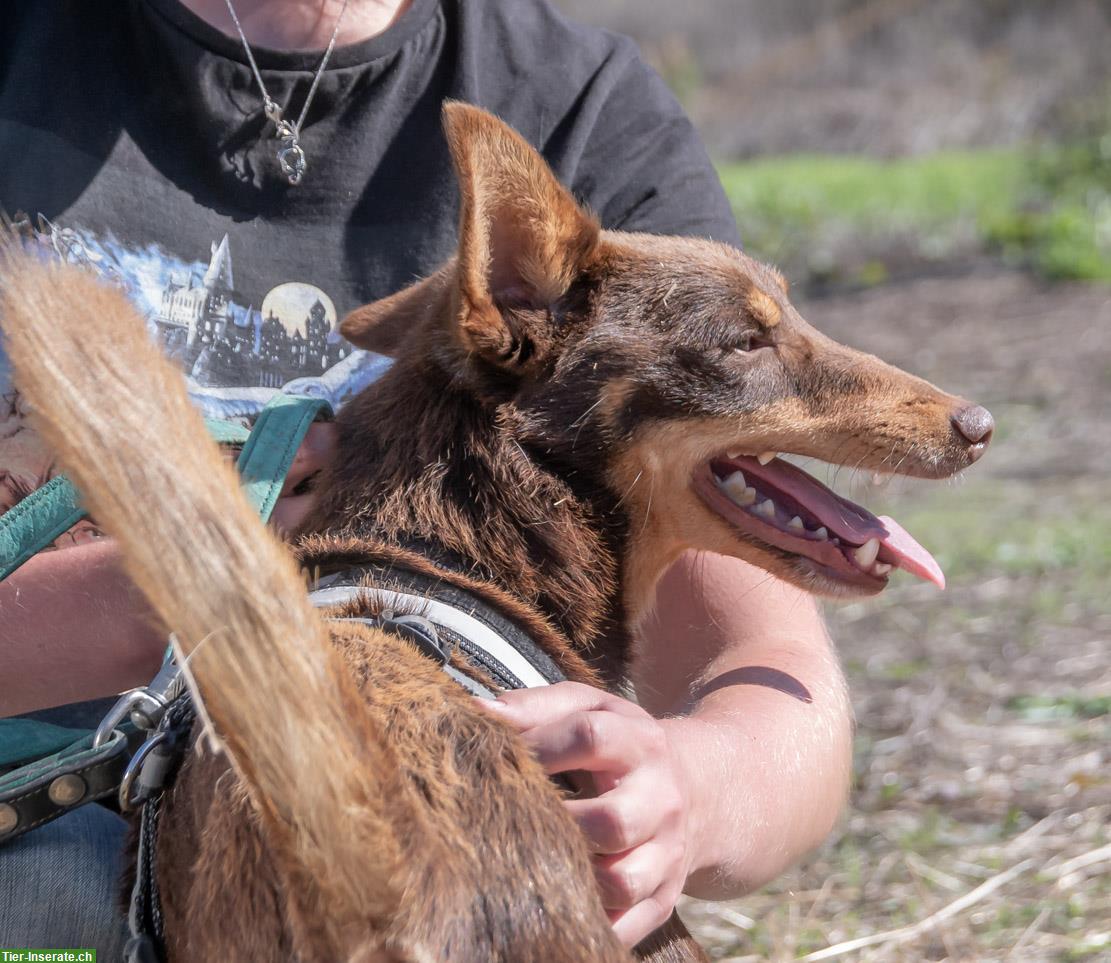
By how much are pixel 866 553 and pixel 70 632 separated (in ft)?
4.19

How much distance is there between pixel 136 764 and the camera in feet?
6.13

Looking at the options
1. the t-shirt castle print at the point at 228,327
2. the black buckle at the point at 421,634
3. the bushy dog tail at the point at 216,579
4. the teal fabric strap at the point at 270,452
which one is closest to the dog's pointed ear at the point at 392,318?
the t-shirt castle print at the point at 228,327

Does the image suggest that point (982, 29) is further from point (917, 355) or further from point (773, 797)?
point (773, 797)

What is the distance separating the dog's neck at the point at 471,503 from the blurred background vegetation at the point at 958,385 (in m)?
0.59

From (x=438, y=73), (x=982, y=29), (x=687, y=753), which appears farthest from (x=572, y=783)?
(x=982, y=29)

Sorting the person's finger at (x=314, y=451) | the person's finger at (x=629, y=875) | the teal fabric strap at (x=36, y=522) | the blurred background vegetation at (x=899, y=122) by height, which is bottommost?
the blurred background vegetation at (x=899, y=122)

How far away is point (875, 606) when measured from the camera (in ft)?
18.5

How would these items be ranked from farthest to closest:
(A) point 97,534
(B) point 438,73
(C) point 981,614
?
(C) point 981,614
(B) point 438,73
(A) point 97,534

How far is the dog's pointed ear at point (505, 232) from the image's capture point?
201 centimetres

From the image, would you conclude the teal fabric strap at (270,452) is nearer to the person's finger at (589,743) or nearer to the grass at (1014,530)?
the person's finger at (589,743)

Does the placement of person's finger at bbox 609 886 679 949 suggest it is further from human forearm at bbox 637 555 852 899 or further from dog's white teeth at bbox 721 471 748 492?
dog's white teeth at bbox 721 471 748 492

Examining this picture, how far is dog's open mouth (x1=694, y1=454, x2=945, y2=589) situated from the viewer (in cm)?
228

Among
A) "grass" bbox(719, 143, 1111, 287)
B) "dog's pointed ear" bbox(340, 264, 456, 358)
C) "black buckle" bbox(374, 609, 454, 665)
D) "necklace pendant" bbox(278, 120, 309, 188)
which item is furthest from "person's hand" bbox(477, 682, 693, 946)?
"grass" bbox(719, 143, 1111, 287)

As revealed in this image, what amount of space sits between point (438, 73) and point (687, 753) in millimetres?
1496
